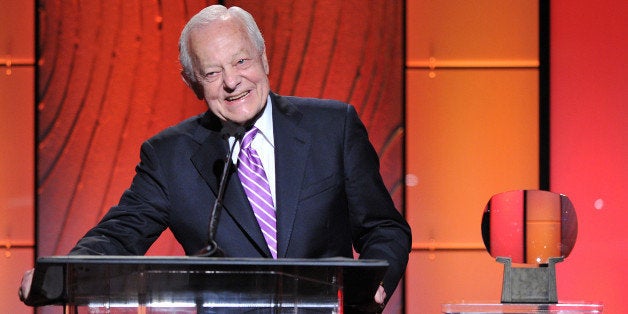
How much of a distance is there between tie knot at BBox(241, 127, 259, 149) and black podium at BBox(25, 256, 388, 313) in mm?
708

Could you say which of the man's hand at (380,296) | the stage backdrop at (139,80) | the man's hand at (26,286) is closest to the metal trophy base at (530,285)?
the man's hand at (380,296)

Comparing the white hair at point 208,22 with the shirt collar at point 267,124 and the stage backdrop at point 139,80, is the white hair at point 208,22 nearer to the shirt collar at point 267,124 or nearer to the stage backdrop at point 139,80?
the shirt collar at point 267,124

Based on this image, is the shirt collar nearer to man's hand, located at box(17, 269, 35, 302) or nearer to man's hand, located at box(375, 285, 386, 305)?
man's hand, located at box(375, 285, 386, 305)

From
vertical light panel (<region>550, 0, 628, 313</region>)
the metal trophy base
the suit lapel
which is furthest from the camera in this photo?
vertical light panel (<region>550, 0, 628, 313</region>)

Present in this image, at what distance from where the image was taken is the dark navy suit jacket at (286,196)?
2.00 metres

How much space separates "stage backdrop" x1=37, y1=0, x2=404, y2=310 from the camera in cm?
373

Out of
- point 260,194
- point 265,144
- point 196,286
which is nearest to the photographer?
point 196,286

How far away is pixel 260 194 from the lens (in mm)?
2008

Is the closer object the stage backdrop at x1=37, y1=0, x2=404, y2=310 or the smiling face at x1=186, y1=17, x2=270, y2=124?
the smiling face at x1=186, y1=17, x2=270, y2=124

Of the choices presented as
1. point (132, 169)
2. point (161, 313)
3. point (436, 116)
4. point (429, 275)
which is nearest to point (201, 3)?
point (132, 169)

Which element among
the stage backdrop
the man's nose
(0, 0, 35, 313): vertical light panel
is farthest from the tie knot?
(0, 0, 35, 313): vertical light panel

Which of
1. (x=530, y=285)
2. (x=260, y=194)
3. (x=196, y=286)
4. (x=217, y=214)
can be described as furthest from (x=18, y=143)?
(x=196, y=286)

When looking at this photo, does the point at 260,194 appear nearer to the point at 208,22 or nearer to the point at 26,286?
the point at 208,22

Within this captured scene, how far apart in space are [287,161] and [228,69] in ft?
0.79
